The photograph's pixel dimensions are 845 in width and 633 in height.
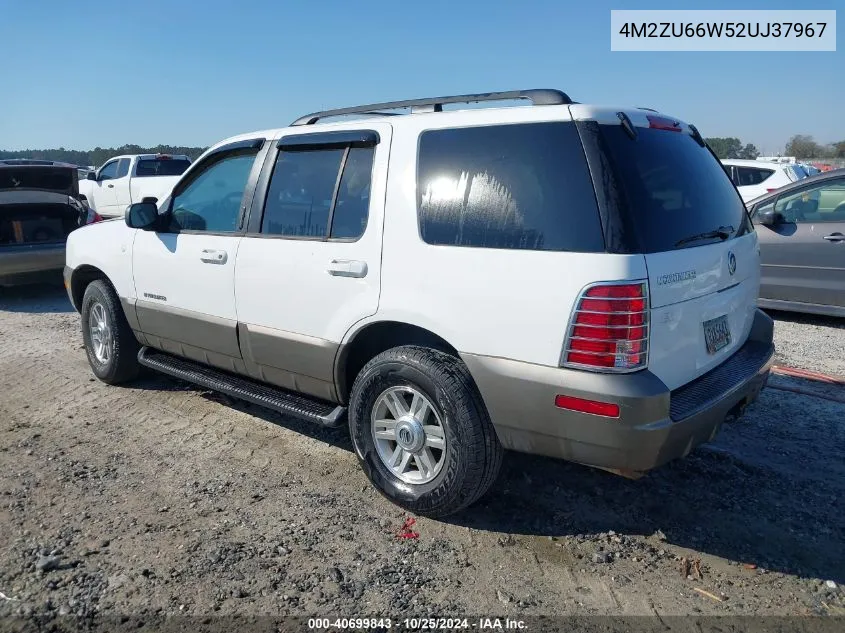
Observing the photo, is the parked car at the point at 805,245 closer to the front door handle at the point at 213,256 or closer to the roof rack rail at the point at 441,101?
the roof rack rail at the point at 441,101

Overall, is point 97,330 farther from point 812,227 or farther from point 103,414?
point 812,227

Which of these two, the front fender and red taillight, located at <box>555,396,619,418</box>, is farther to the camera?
the front fender

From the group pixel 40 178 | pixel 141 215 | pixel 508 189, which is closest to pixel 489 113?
pixel 508 189

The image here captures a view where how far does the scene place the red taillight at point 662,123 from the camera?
3.28 m

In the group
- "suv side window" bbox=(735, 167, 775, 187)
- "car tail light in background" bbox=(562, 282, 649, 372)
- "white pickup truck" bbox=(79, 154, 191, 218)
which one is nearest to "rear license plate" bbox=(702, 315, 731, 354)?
"car tail light in background" bbox=(562, 282, 649, 372)

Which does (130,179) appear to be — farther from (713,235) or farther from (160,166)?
(713,235)

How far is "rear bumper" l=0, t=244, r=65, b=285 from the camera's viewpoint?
869 cm

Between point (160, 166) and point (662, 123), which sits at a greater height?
point (160, 166)

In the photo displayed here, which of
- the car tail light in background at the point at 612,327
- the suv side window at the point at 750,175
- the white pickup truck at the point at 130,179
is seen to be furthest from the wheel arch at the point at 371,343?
the white pickup truck at the point at 130,179

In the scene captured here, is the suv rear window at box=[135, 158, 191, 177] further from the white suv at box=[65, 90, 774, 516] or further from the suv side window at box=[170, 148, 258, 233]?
the white suv at box=[65, 90, 774, 516]

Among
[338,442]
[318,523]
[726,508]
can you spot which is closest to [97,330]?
[338,442]

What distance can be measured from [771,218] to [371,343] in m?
5.25

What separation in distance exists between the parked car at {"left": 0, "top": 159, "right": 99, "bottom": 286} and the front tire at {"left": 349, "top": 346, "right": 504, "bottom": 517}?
711 centimetres

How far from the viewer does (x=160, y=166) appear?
17906 mm
